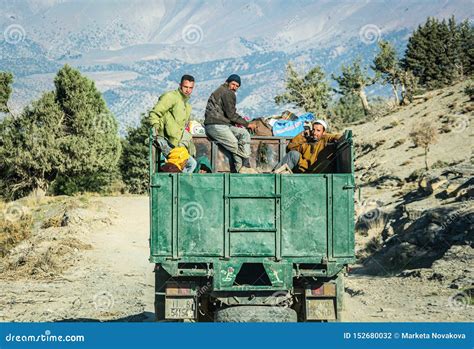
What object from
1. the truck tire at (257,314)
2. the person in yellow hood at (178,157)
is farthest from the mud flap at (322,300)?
the person in yellow hood at (178,157)

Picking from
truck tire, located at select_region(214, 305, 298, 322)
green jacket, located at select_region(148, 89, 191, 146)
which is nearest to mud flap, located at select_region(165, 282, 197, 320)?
truck tire, located at select_region(214, 305, 298, 322)

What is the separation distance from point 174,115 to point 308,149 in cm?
192

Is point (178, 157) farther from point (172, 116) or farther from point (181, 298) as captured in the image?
point (181, 298)

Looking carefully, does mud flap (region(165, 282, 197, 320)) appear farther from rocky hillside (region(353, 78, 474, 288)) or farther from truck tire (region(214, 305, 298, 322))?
rocky hillside (region(353, 78, 474, 288))

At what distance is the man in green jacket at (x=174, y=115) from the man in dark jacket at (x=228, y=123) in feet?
1.10

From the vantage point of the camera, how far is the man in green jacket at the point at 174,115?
12328mm

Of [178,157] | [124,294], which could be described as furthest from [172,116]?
[124,294]

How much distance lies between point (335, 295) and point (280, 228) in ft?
3.57

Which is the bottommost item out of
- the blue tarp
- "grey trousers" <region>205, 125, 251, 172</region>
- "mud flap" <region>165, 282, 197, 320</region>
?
"mud flap" <region>165, 282, 197, 320</region>

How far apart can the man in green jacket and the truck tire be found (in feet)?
7.98

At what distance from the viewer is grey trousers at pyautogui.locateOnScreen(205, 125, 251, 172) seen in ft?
41.4
